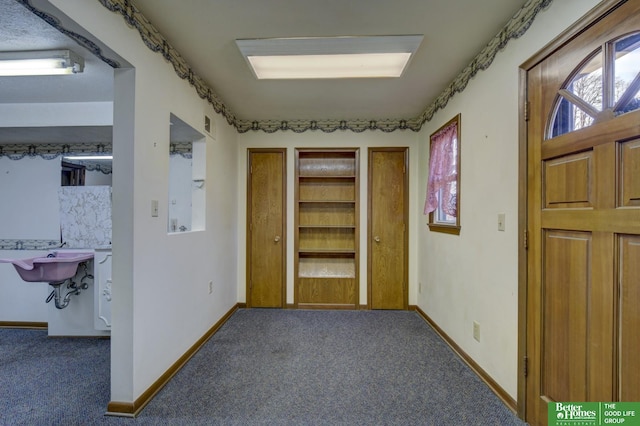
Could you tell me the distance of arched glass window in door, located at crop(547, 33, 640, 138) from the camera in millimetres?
1090

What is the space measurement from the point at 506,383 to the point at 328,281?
2176 mm

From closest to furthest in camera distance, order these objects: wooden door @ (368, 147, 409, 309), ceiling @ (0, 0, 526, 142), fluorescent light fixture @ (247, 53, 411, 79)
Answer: ceiling @ (0, 0, 526, 142), fluorescent light fixture @ (247, 53, 411, 79), wooden door @ (368, 147, 409, 309)

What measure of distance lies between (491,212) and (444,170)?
2.99 ft

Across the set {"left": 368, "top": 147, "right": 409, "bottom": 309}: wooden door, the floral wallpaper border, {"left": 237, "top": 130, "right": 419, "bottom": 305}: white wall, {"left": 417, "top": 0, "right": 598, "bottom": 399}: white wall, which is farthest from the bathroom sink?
{"left": 417, "top": 0, "right": 598, "bottom": 399}: white wall

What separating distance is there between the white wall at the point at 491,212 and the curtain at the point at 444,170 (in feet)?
0.60

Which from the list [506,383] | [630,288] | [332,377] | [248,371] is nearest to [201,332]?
[248,371]

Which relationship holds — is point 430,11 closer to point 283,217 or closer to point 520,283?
point 520,283

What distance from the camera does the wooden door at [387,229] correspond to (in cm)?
357

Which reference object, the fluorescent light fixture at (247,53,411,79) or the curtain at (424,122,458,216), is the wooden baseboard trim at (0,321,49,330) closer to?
the fluorescent light fixture at (247,53,411,79)

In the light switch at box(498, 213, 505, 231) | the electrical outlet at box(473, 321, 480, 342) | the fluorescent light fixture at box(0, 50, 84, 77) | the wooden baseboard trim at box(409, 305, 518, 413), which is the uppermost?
the fluorescent light fixture at box(0, 50, 84, 77)

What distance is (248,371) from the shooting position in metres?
2.13

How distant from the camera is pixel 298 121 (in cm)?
360

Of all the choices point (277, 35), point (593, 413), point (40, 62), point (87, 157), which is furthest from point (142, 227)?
point (593, 413)

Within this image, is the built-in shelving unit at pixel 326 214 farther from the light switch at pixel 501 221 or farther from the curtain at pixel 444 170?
the light switch at pixel 501 221
